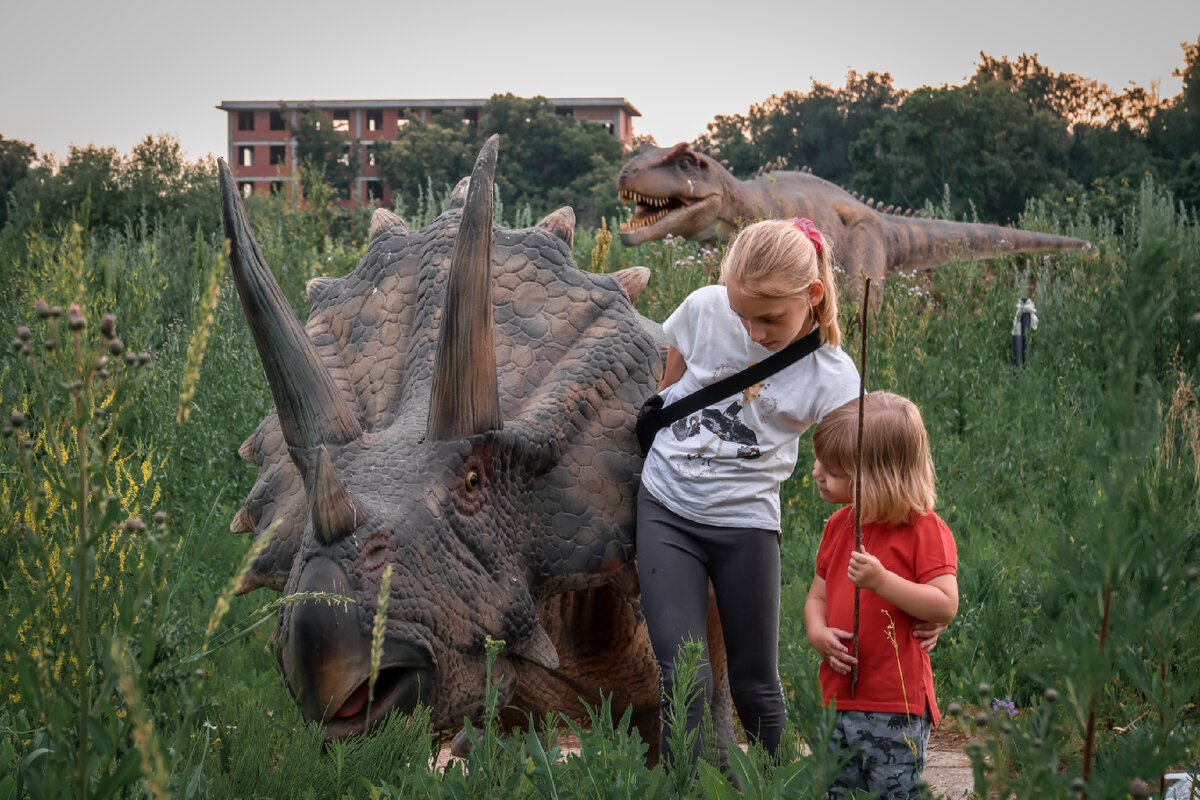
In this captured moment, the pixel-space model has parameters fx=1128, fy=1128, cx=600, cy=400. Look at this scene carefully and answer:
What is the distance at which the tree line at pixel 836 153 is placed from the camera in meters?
22.0

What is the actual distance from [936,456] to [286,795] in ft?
18.8

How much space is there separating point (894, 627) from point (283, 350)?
5.21 feet

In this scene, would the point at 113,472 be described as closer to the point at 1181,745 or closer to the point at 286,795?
the point at 286,795

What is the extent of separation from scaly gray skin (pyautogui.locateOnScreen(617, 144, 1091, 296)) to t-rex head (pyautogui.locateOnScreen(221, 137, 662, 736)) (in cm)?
670

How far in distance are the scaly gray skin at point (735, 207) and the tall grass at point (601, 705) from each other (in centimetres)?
37

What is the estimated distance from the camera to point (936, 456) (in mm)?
7289

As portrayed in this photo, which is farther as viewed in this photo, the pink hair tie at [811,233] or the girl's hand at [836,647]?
the pink hair tie at [811,233]

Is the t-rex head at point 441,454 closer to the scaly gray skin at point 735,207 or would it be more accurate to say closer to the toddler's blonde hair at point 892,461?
the toddler's blonde hair at point 892,461

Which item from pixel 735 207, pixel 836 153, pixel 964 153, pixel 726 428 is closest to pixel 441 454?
pixel 726 428


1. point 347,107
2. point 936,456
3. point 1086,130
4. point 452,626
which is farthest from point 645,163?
point 347,107

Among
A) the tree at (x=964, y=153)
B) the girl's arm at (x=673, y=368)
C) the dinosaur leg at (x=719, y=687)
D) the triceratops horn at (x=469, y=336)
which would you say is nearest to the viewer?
the triceratops horn at (x=469, y=336)

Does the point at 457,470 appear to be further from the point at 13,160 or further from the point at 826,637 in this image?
the point at 13,160

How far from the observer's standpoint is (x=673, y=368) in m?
3.29

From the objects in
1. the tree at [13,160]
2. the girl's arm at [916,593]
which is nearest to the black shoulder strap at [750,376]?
the girl's arm at [916,593]
